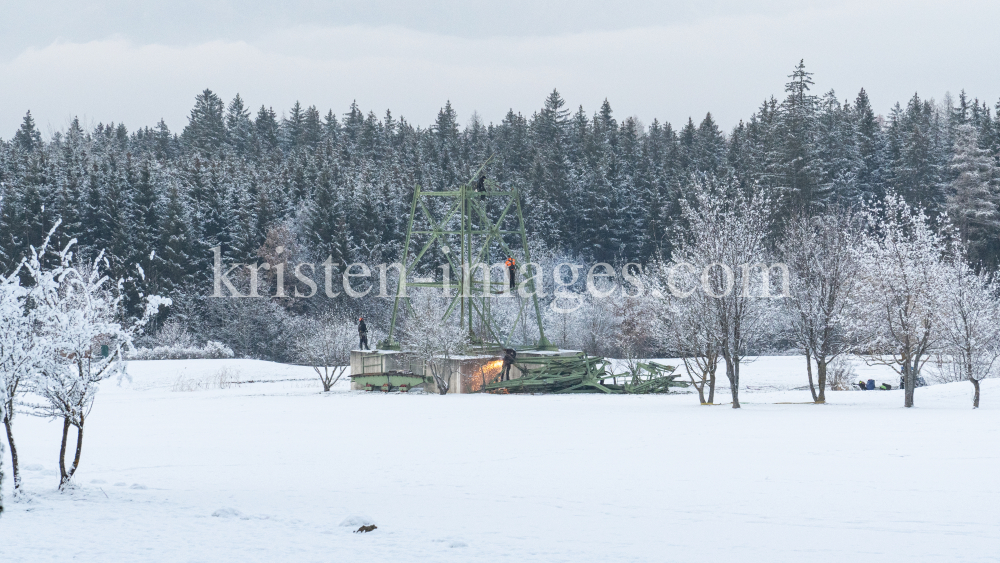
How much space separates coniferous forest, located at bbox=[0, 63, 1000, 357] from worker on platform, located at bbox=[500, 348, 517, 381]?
91.1ft

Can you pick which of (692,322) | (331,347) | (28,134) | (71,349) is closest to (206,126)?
(28,134)

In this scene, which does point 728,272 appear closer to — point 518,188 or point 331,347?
point 331,347

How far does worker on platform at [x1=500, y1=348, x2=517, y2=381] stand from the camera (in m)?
29.3

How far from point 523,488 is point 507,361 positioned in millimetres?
18305

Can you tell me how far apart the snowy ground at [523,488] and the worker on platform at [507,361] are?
806cm

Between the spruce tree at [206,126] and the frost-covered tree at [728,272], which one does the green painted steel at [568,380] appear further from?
the spruce tree at [206,126]

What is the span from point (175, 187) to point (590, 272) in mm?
31636

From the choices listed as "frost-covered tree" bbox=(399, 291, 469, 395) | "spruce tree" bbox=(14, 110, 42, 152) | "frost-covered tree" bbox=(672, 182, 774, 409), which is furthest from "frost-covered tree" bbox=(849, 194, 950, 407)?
"spruce tree" bbox=(14, 110, 42, 152)

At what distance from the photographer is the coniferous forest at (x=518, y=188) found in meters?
57.6

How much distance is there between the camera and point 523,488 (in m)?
11.0

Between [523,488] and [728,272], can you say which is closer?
[523,488]

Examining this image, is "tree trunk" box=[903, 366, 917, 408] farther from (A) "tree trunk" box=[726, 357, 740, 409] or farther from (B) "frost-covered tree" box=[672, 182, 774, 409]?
(A) "tree trunk" box=[726, 357, 740, 409]

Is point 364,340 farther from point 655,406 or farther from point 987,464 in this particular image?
point 987,464

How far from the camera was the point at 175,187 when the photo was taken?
61.8 metres
